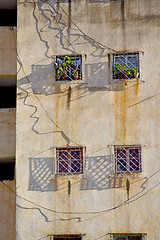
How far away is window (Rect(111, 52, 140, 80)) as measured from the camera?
524 inches

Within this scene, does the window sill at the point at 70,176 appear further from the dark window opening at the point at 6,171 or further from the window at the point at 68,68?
the dark window opening at the point at 6,171

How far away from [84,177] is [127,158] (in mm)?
1337

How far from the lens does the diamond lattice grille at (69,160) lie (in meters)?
13.1

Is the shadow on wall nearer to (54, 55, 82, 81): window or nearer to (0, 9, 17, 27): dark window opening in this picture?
(54, 55, 82, 81): window

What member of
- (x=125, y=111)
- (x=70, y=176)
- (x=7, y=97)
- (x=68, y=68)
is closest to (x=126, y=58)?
(x=125, y=111)

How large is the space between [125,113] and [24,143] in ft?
9.97

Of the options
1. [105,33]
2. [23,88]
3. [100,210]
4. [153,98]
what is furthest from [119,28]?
[100,210]

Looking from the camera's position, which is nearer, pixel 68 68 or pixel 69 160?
pixel 69 160

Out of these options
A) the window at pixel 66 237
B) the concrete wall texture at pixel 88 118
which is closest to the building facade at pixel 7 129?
the concrete wall texture at pixel 88 118

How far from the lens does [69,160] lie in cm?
1313

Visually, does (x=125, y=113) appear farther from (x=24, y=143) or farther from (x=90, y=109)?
(x=24, y=143)

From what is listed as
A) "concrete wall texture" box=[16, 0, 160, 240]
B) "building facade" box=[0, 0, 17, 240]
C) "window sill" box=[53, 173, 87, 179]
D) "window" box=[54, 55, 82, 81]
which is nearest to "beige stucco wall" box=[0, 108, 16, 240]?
"building facade" box=[0, 0, 17, 240]

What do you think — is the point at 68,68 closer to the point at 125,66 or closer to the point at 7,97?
the point at 125,66

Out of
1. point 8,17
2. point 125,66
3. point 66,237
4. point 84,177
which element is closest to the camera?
point 66,237
